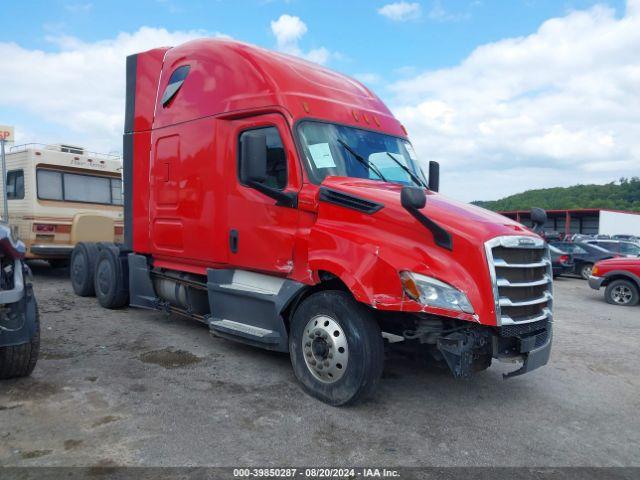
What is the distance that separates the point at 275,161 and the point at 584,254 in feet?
52.5

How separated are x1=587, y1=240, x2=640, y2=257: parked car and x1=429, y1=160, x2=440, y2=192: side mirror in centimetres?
1403

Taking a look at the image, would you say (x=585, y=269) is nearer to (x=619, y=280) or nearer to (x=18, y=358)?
(x=619, y=280)

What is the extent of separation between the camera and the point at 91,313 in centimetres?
786

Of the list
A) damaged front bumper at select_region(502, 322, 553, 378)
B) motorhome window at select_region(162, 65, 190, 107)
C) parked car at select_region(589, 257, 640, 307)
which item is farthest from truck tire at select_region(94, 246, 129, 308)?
parked car at select_region(589, 257, 640, 307)

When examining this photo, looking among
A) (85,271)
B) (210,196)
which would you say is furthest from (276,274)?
(85,271)

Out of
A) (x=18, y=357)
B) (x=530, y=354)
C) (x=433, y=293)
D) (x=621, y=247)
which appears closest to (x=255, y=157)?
(x=433, y=293)

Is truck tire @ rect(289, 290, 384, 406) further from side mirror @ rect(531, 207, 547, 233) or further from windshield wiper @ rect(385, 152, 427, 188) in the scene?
side mirror @ rect(531, 207, 547, 233)

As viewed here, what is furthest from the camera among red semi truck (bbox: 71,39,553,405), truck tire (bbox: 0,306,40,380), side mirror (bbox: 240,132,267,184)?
side mirror (bbox: 240,132,267,184)

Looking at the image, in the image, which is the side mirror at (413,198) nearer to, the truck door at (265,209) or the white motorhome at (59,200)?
the truck door at (265,209)

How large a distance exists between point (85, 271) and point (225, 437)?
6.30 meters

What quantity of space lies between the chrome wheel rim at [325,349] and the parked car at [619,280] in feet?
32.1

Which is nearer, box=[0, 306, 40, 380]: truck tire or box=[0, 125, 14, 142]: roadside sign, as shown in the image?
box=[0, 306, 40, 380]: truck tire

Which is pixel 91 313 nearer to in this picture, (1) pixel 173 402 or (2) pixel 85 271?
(2) pixel 85 271

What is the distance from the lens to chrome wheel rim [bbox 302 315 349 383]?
436cm
